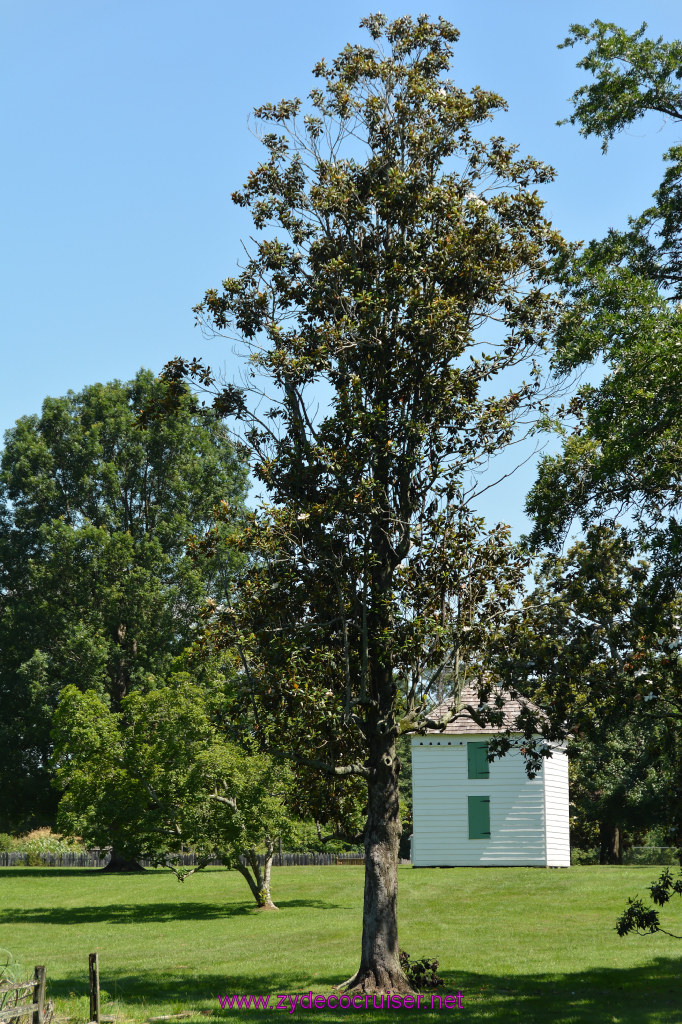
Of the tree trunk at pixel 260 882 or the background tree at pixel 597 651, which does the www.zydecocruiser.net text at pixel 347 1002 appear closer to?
the background tree at pixel 597 651

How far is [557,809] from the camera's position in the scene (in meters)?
32.9

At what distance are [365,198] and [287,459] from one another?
4717mm

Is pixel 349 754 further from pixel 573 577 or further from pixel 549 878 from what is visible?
pixel 549 878

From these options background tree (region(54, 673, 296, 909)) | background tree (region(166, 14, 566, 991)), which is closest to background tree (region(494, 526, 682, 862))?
background tree (region(166, 14, 566, 991))

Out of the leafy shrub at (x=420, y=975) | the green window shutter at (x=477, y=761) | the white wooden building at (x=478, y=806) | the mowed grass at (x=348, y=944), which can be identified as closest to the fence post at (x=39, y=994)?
the mowed grass at (x=348, y=944)

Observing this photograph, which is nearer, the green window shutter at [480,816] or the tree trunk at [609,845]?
the green window shutter at [480,816]

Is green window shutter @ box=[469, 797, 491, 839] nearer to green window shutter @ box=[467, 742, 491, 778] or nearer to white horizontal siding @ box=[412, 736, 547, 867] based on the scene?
white horizontal siding @ box=[412, 736, 547, 867]

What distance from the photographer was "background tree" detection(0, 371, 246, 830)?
1620 inches

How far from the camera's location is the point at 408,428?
15148mm

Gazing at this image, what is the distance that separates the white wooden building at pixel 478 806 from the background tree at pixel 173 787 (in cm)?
621

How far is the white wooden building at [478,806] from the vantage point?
104ft

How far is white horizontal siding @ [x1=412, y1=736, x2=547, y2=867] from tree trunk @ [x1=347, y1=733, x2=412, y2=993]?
17.2 m

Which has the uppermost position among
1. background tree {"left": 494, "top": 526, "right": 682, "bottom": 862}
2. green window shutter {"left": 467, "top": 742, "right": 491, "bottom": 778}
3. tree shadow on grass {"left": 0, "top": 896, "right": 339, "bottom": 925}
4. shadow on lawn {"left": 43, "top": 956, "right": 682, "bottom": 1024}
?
background tree {"left": 494, "top": 526, "right": 682, "bottom": 862}

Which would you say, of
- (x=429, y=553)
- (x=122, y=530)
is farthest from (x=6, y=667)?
(x=429, y=553)
